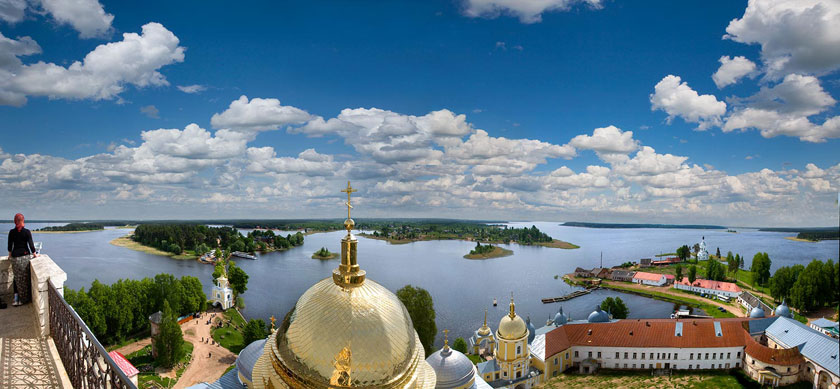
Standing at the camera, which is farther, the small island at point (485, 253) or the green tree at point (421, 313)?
the small island at point (485, 253)

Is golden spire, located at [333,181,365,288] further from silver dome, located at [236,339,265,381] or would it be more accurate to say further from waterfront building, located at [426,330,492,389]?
silver dome, located at [236,339,265,381]

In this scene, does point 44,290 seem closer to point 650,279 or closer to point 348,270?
point 348,270

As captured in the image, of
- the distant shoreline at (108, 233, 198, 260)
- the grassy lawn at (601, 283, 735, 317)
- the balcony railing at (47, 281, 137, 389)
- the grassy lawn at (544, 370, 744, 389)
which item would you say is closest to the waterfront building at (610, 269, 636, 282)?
the grassy lawn at (601, 283, 735, 317)

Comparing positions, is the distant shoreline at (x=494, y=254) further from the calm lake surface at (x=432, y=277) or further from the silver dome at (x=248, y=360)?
the silver dome at (x=248, y=360)

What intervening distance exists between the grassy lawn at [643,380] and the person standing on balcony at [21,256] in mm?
20146

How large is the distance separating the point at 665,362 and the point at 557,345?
6.02 metres

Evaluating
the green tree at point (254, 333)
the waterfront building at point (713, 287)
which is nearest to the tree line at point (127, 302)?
the green tree at point (254, 333)

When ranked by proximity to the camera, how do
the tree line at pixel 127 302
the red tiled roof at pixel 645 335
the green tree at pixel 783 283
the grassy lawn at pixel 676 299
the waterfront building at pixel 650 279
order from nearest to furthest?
the red tiled roof at pixel 645 335 → the tree line at pixel 127 302 → the grassy lawn at pixel 676 299 → the green tree at pixel 783 283 → the waterfront building at pixel 650 279

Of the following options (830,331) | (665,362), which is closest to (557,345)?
(665,362)

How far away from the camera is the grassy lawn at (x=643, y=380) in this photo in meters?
19.8

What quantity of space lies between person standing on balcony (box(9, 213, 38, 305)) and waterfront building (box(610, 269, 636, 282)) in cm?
5867

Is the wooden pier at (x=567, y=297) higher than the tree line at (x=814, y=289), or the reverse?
the tree line at (x=814, y=289)

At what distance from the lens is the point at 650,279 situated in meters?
50.9

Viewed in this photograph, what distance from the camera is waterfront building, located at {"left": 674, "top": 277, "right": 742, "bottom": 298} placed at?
4097 cm
